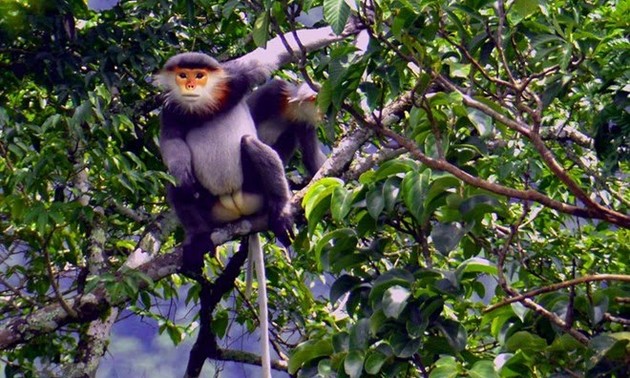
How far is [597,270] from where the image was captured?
3.65 meters

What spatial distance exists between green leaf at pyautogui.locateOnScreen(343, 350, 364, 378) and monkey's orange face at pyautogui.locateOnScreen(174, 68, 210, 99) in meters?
2.35

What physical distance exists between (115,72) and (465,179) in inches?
104

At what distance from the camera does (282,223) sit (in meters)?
4.32

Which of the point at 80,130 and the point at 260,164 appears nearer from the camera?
the point at 80,130

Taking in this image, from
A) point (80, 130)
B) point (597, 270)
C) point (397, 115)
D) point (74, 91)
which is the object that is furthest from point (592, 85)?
point (74, 91)

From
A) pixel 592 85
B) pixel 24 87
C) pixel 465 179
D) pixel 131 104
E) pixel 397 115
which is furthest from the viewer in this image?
pixel 131 104

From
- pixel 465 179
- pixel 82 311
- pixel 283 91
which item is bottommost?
pixel 82 311

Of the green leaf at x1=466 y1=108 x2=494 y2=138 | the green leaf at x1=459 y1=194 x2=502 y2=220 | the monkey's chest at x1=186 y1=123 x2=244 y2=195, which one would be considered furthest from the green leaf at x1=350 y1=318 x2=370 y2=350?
the monkey's chest at x1=186 y1=123 x2=244 y2=195

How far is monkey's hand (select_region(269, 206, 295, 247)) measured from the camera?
432 cm

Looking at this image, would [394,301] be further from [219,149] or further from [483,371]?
[219,149]

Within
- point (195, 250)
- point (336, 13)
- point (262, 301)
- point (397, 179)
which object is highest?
point (336, 13)

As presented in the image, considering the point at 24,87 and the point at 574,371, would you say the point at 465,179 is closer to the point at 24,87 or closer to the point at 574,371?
the point at 574,371

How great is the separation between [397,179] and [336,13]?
0.44 m

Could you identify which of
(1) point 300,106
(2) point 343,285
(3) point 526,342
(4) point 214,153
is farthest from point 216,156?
(3) point 526,342
